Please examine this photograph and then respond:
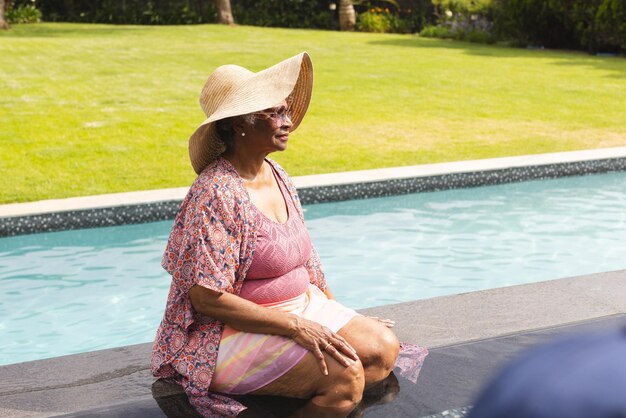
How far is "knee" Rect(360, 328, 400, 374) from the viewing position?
359cm

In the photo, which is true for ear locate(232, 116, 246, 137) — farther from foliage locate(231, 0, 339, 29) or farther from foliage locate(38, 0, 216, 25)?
foliage locate(38, 0, 216, 25)

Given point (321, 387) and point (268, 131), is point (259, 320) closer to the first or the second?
point (321, 387)

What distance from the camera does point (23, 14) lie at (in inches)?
1035

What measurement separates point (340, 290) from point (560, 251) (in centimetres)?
203

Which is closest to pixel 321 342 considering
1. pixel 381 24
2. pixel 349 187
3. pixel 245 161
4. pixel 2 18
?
pixel 245 161

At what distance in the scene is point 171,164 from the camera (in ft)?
32.9

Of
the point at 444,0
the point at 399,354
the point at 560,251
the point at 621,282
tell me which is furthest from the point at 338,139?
the point at 444,0

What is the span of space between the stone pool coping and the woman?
4379 millimetres

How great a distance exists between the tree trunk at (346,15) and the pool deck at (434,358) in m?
22.3

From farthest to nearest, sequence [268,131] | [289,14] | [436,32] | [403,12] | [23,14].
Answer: [289,14]
[403,12]
[23,14]
[436,32]
[268,131]

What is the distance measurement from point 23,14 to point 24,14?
0.16 feet

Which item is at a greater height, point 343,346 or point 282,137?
point 282,137

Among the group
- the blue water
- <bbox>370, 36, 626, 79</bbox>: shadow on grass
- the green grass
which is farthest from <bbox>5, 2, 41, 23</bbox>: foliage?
the blue water

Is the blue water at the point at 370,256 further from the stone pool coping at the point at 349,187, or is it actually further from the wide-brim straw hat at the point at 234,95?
the wide-brim straw hat at the point at 234,95
